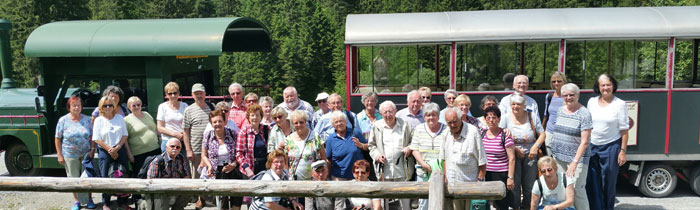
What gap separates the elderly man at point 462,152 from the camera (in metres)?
5.73

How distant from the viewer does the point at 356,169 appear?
19.4ft

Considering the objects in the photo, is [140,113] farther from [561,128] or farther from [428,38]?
[561,128]

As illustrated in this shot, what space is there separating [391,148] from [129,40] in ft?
16.5

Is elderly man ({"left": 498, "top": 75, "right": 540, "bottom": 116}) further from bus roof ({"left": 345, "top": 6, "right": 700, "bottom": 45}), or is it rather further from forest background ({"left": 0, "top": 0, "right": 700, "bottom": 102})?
forest background ({"left": 0, "top": 0, "right": 700, "bottom": 102})

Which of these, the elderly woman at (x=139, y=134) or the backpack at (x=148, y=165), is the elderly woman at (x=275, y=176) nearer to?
the backpack at (x=148, y=165)

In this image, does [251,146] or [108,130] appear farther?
[108,130]

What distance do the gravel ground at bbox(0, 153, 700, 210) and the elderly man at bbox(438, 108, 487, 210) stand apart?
9.86 ft

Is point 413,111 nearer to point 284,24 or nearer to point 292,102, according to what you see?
point 292,102

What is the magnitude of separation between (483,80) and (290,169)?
12.5ft

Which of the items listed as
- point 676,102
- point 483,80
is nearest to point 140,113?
point 483,80

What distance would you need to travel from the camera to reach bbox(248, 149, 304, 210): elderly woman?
226 inches

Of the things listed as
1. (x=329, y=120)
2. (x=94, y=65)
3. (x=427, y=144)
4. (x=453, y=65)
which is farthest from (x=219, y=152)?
(x=94, y=65)

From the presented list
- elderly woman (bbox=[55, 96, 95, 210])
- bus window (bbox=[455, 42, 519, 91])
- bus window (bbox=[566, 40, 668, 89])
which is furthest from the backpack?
bus window (bbox=[566, 40, 668, 89])

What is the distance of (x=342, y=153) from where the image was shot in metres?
6.20
